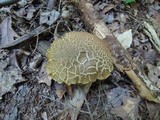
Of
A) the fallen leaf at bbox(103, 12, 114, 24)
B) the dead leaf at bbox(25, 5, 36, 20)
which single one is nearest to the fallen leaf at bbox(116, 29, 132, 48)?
the fallen leaf at bbox(103, 12, 114, 24)

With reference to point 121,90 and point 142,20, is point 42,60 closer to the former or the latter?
point 121,90

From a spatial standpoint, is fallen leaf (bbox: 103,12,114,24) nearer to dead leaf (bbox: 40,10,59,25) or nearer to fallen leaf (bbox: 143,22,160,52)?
fallen leaf (bbox: 143,22,160,52)

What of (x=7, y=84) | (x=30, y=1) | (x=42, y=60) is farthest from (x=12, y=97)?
(x=30, y=1)

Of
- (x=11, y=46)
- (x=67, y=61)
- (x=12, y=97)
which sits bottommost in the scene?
(x=12, y=97)

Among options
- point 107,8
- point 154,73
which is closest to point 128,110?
point 154,73

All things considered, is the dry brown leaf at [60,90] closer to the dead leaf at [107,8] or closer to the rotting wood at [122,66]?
the rotting wood at [122,66]

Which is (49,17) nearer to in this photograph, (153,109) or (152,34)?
(152,34)
